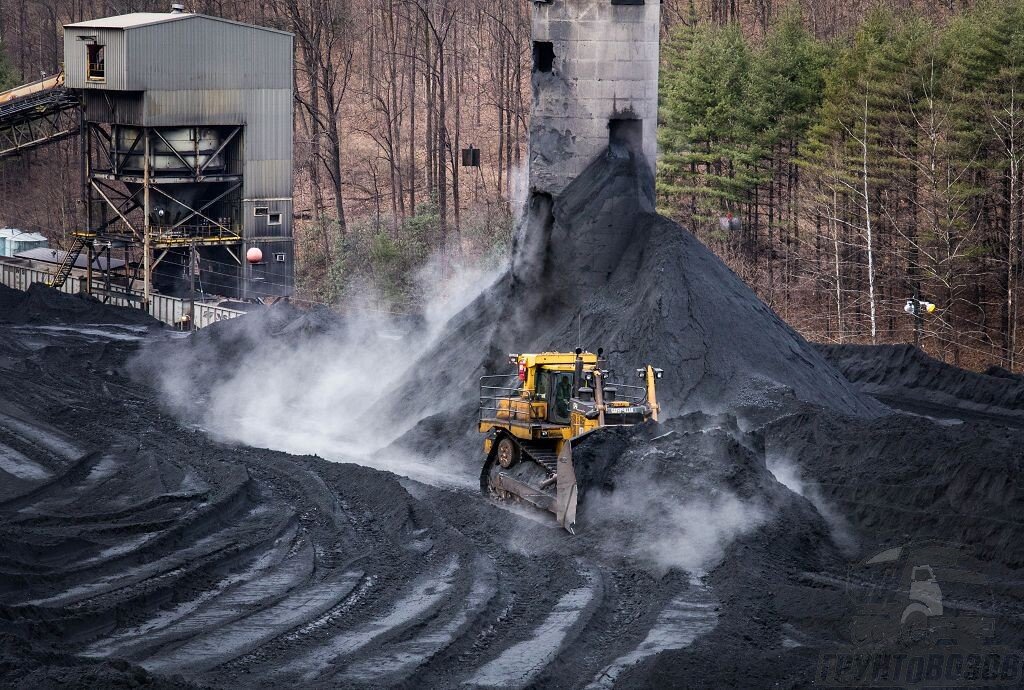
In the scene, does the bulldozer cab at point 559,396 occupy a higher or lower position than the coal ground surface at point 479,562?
higher

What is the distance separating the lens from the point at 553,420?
22906 millimetres

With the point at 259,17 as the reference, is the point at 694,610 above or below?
below

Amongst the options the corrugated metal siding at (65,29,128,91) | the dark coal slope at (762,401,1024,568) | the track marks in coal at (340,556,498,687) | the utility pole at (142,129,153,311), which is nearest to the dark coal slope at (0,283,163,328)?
the utility pole at (142,129,153,311)

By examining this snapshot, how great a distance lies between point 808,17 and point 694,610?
50.2 m

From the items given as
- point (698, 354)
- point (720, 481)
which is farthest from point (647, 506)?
point (698, 354)

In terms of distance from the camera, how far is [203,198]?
48625mm

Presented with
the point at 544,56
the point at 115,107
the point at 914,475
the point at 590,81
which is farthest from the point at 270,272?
the point at 914,475

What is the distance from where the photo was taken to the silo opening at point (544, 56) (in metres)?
30.3

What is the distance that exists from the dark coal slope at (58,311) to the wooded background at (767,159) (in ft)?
28.5

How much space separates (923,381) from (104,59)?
2916cm

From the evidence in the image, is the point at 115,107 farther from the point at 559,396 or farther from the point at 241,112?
the point at 559,396

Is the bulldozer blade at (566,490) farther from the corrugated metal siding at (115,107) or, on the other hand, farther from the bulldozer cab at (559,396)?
the corrugated metal siding at (115,107)

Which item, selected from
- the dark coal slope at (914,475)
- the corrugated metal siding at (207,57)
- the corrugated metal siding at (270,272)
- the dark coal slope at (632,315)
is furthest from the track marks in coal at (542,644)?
the corrugated metal siding at (207,57)

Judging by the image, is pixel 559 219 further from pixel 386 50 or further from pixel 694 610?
pixel 386 50
